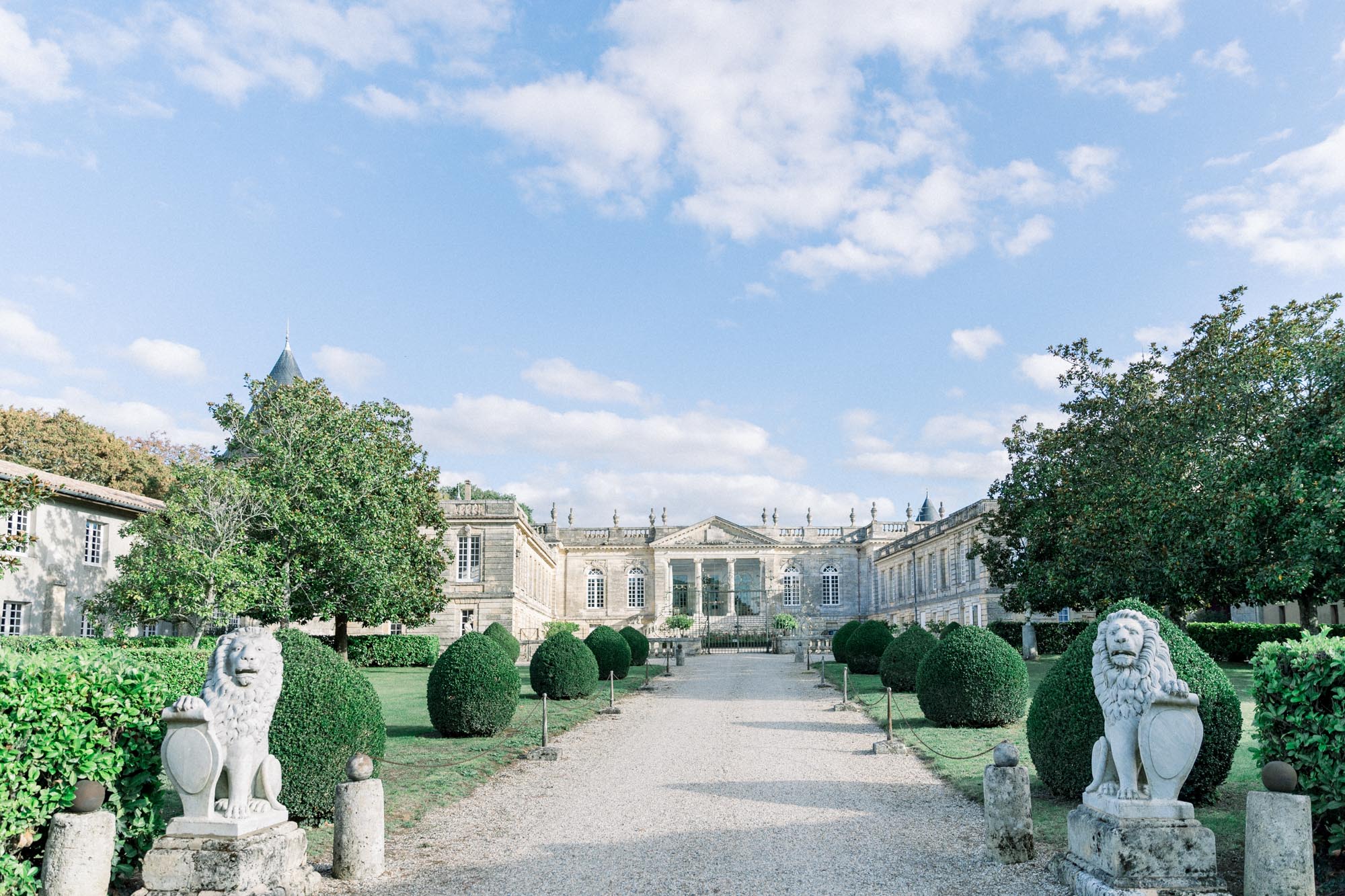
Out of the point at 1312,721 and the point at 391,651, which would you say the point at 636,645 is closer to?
the point at 391,651

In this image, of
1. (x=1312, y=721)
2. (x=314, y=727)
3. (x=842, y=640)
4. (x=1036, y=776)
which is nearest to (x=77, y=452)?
(x=842, y=640)

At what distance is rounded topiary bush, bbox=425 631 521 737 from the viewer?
13406mm

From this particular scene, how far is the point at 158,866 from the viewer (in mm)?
5848

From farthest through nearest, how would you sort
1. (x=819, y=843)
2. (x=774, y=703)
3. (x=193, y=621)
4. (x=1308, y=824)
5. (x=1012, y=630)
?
(x=1012, y=630), (x=193, y=621), (x=774, y=703), (x=819, y=843), (x=1308, y=824)

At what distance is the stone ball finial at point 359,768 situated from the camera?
22.4ft

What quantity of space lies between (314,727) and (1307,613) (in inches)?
1190

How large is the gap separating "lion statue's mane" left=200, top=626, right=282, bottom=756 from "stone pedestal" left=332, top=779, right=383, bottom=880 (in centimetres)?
89

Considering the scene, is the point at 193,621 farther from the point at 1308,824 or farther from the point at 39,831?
the point at 1308,824

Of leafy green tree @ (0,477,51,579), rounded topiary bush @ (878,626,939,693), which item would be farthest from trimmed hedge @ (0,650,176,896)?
rounded topiary bush @ (878,626,939,693)

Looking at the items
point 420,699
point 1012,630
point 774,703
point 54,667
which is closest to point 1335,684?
point 54,667

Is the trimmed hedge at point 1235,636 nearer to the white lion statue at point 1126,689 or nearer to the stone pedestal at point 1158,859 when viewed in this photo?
the white lion statue at point 1126,689

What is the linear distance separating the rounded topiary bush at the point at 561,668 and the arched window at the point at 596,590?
1717 inches

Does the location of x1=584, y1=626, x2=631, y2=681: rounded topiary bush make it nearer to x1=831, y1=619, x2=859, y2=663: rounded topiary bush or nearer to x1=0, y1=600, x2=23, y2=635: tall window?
x1=831, y1=619, x2=859, y2=663: rounded topiary bush

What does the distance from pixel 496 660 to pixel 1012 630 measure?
86.1 ft
